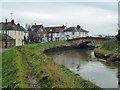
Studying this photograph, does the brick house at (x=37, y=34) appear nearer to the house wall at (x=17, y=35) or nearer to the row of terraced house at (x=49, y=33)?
the row of terraced house at (x=49, y=33)

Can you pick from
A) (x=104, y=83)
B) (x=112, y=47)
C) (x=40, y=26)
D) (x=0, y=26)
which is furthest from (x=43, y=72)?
(x=40, y=26)

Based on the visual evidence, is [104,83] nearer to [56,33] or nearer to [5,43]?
[5,43]

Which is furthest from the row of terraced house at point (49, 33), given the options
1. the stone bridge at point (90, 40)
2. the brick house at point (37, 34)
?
the stone bridge at point (90, 40)

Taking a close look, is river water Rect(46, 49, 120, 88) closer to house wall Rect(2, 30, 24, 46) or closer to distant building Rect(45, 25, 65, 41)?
house wall Rect(2, 30, 24, 46)

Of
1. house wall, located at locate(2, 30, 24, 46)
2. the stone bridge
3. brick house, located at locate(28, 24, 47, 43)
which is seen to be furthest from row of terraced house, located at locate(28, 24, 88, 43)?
the stone bridge

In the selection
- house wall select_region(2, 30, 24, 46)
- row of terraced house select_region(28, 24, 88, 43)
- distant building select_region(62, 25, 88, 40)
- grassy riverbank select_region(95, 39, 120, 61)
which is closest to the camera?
grassy riverbank select_region(95, 39, 120, 61)

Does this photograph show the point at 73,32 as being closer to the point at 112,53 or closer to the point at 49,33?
the point at 49,33

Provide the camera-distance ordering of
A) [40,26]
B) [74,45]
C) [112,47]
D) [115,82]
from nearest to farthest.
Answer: [115,82] < [112,47] < [74,45] < [40,26]

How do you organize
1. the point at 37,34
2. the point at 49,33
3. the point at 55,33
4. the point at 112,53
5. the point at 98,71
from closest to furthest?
the point at 98,71 → the point at 112,53 → the point at 37,34 → the point at 55,33 → the point at 49,33

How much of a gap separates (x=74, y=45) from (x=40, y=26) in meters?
27.1

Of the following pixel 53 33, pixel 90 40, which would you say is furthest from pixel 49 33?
Result: pixel 90 40

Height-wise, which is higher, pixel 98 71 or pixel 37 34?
pixel 37 34

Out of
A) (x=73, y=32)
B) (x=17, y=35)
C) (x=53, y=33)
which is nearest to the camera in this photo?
(x=17, y=35)

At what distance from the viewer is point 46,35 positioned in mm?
112250
